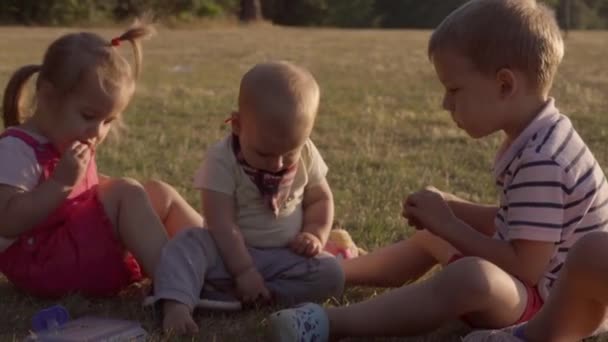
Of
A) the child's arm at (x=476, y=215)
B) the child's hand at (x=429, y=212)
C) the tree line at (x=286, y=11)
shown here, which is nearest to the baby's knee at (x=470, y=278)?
the child's hand at (x=429, y=212)

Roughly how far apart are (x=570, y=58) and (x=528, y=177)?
18732mm

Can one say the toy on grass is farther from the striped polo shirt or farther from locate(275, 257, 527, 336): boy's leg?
the striped polo shirt

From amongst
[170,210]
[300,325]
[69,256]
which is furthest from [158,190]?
[300,325]

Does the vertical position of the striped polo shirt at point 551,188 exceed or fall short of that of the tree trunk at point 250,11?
it exceeds it

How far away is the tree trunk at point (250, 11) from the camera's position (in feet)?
139

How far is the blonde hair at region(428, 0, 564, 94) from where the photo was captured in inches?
123

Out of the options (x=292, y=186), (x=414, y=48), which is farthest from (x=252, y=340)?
(x=414, y=48)

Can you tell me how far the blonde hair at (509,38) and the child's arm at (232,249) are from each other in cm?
99

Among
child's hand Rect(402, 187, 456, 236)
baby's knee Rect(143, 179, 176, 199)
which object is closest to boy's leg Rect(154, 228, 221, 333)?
baby's knee Rect(143, 179, 176, 199)

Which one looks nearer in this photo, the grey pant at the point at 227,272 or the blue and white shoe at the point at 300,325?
the blue and white shoe at the point at 300,325

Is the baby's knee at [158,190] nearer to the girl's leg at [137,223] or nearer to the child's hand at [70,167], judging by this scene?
the girl's leg at [137,223]

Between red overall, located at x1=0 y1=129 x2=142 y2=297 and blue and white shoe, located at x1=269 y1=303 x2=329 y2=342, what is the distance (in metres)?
0.84

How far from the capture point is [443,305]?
3062 millimetres

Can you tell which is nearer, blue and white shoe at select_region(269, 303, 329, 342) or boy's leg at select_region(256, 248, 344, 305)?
blue and white shoe at select_region(269, 303, 329, 342)
